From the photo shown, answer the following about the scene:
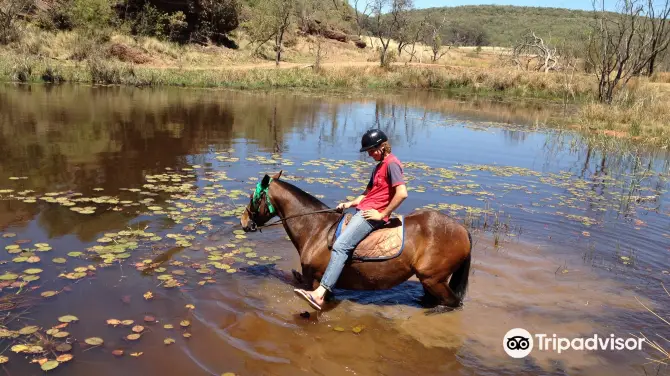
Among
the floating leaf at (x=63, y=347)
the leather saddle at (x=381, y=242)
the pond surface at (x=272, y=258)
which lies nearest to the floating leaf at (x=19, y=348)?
the pond surface at (x=272, y=258)

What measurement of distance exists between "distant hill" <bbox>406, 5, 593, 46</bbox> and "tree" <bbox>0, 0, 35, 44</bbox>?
74.1 meters

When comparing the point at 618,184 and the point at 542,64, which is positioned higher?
the point at 542,64

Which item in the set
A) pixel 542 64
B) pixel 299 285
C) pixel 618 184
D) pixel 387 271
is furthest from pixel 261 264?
pixel 542 64

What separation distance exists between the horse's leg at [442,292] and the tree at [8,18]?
1417 inches

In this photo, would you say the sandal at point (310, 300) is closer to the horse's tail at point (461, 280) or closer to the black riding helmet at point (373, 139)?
the horse's tail at point (461, 280)

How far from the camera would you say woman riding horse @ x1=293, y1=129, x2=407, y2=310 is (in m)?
4.91

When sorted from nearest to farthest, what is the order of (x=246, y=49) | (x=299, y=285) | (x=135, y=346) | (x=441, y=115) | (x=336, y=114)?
(x=135, y=346) → (x=299, y=285) → (x=336, y=114) → (x=441, y=115) → (x=246, y=49)

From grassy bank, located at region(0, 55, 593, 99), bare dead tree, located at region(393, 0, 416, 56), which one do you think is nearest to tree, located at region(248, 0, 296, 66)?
grassy bank, located at region(0, 55, 593, 99)

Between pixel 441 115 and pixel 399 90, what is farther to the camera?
pixel 399 90

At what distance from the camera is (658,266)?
274 inches

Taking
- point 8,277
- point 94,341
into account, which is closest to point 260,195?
point 94,341

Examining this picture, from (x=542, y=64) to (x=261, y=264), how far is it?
46731 millimetres

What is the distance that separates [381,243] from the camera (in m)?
5.12

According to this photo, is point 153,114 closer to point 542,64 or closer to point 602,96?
point 602,96
